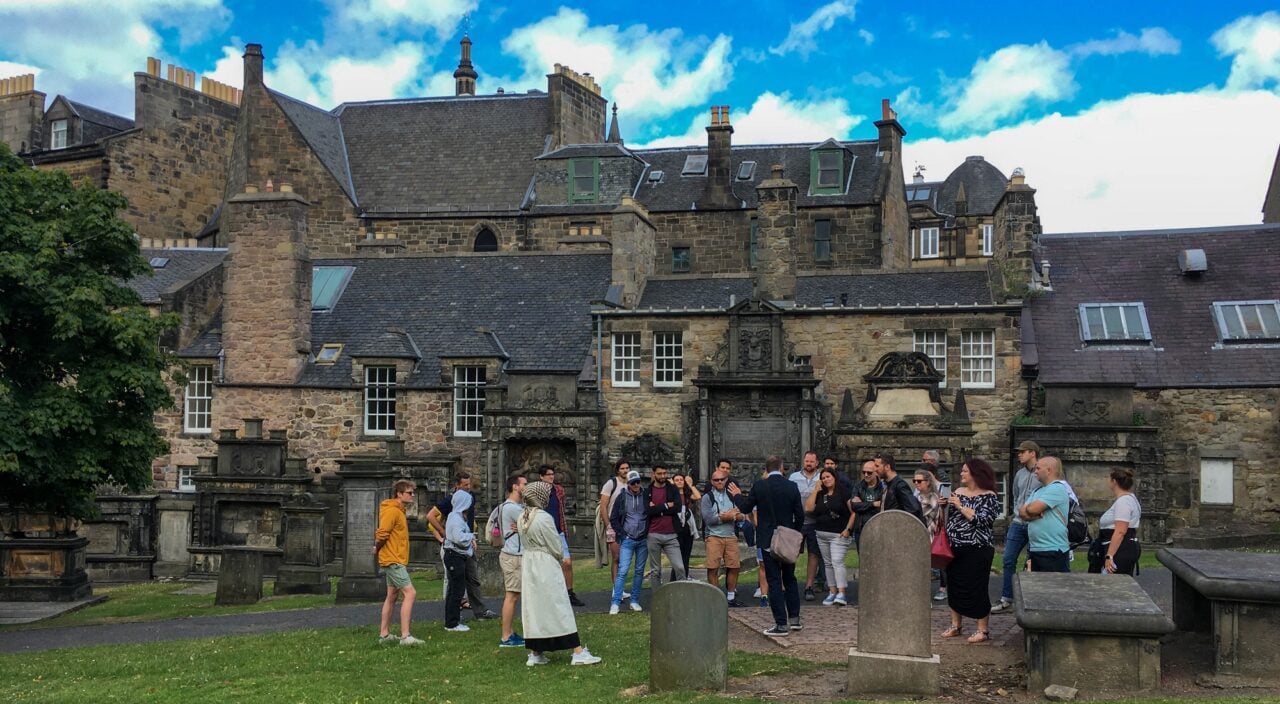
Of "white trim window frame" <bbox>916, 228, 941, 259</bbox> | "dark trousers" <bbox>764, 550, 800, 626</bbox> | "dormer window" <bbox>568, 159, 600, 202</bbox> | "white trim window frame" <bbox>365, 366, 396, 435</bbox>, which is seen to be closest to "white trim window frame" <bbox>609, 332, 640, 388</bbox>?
"white trim window frame" <bbox>365, 366, 396, 435</bbox>

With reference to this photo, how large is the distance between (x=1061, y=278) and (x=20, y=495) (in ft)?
79.3

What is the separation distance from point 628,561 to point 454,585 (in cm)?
223

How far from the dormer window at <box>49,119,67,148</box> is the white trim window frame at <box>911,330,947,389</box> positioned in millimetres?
35725

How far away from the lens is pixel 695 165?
47.7m

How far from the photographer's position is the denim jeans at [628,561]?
1678 cm

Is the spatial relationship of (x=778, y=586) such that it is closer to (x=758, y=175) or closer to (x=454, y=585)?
(x=454, y=585)

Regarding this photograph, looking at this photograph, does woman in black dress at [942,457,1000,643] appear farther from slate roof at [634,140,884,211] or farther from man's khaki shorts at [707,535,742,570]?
slate roof at [634,140,884,211]

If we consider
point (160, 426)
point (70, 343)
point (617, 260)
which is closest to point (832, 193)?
point (617, 260)

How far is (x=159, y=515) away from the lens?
33500 mm

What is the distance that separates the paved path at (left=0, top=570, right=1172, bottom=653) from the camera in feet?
52.9

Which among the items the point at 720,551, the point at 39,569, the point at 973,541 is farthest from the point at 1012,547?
the point at 39,569

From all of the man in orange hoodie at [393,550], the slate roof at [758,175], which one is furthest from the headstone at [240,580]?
Result: the slate roof at [758,175]

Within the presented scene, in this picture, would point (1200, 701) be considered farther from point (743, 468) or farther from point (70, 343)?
point (743, 468)

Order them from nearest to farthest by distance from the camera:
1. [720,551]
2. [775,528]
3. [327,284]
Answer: [775,528] < [720,551] < [327,284]
